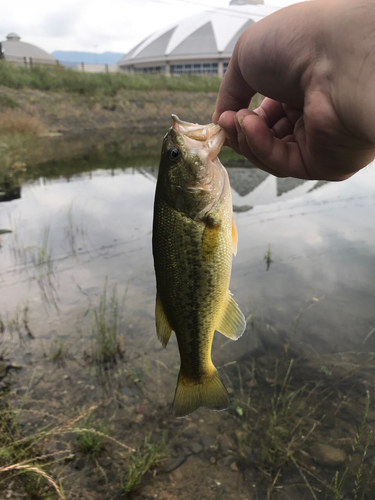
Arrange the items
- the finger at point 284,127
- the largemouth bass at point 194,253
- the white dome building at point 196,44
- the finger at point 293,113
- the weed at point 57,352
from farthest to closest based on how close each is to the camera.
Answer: the white dome building at point 196,44 → the weed at point 57,352 → the finger at point 284,127 → the finger at point 293,113 → the largemouth bass at point 194,253

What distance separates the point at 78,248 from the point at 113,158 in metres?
10.8

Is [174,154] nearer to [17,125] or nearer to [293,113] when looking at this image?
[293,113]

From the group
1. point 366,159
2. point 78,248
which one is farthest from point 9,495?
point 78,248

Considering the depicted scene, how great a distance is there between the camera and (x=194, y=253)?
1882mm

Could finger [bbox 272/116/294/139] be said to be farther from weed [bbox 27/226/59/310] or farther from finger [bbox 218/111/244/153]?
weed [bbox 27/226/59/310]

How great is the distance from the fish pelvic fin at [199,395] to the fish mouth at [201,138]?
1.20m

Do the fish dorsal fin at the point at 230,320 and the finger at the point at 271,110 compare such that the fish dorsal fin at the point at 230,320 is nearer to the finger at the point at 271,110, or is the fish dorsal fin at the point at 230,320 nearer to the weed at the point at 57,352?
the finger at the point at 271,110

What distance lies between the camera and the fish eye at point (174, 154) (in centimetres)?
197

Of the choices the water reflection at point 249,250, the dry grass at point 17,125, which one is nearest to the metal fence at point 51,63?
the dry grass at point 17,125

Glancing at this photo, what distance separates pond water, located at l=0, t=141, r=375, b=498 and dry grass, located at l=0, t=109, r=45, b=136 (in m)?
9.12

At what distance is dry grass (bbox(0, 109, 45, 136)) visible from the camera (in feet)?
60.8

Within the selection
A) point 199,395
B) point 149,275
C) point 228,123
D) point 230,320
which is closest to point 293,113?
point 228,123

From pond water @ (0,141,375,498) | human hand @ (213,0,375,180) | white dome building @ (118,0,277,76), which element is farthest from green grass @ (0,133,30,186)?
white dome building @ (118,0,277,76)

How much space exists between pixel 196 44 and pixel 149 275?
206 ft
